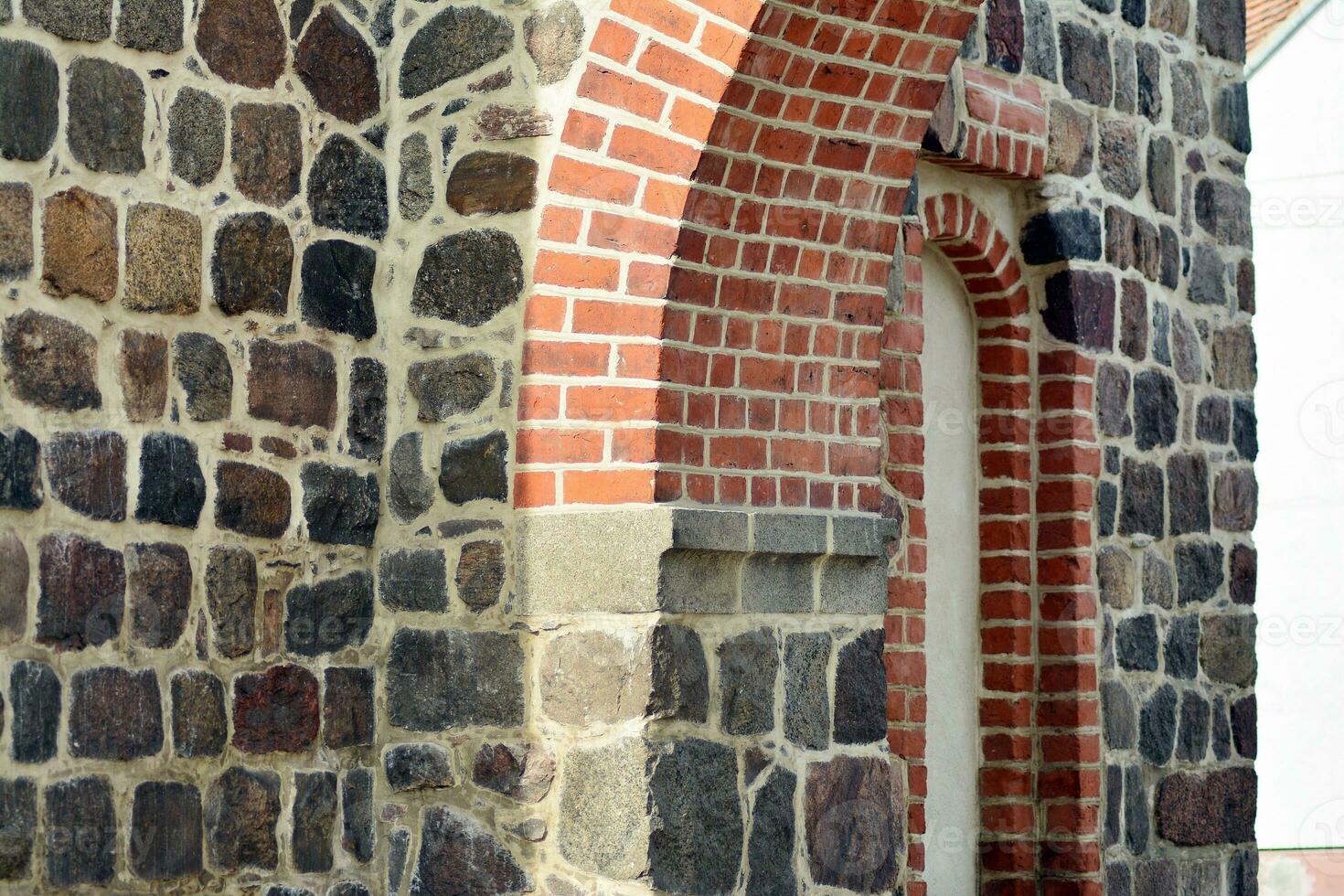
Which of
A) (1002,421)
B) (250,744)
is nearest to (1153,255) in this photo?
(1002,421)

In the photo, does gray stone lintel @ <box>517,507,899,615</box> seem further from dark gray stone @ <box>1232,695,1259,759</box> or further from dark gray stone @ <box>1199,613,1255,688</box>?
dark gray stone @ <box>1232,695,1259,759</box>

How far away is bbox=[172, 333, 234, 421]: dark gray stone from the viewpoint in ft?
12.2

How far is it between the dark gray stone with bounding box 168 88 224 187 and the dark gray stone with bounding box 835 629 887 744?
1.81 meters

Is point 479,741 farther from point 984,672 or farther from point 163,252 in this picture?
point 984,672

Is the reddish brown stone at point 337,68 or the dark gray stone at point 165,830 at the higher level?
the reddish brown stone at point 337,68

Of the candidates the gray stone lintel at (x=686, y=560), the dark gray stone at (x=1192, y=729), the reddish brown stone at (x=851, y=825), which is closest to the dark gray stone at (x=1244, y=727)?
the dark gray stone at (x=1192, y=729)

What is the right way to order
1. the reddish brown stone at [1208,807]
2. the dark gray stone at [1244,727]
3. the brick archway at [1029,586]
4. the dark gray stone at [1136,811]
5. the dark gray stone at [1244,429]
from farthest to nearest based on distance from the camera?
the dark gray stone at [1244,429], the dark gray stone at [1244,727], the reddish brown stone at [1208,807], the dark gray stone at [1136,811], the brick archway at [1029,586]

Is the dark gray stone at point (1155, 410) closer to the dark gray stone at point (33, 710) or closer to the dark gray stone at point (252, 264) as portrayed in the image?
the dark gray stone at point (252, 264)

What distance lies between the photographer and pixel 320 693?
13.0 feet

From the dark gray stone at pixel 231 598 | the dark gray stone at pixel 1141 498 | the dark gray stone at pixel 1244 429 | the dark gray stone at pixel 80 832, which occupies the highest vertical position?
the dark gray stone at pixel 1244 429

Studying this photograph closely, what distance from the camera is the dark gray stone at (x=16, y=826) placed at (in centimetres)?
330

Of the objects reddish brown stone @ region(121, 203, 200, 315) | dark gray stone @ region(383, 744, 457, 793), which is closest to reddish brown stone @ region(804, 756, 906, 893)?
dark gray stone @ region(383, 744, 457, 793)

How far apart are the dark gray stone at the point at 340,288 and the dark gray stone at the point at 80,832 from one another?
116cm

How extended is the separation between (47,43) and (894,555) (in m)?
2.87
